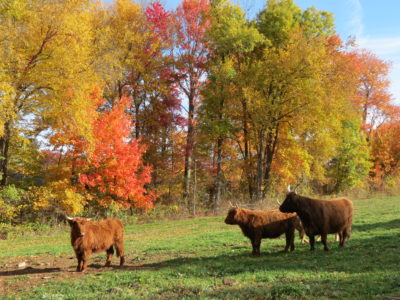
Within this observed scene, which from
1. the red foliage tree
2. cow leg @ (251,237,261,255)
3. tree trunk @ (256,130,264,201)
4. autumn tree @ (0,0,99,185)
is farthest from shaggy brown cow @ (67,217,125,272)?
tree trunk @ (256,130,264,201)

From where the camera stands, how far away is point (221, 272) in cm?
855

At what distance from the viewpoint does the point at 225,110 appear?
28.5 metres

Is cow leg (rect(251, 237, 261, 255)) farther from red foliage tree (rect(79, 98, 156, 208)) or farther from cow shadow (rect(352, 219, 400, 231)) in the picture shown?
red foliage tree (rect(79, 98, 156, 208))

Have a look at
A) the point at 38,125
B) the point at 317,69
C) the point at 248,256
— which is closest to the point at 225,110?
the point at 317,69

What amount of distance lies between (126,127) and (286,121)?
13590mm

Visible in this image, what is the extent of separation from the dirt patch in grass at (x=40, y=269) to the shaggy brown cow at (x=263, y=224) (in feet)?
10.2

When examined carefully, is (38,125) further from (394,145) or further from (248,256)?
(394,145)

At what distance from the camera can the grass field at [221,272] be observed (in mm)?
6501

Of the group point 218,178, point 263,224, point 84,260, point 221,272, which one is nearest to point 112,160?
point 218,178

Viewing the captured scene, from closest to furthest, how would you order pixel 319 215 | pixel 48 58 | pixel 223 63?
1. pixel 319 215
2. pixel 48 58
3. pixel 223 63

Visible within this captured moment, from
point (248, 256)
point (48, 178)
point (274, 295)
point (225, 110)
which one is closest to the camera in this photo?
point (274, 295)

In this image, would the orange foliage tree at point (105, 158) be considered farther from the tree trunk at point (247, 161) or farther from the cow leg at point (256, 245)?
the cow leg at point (256, 245)

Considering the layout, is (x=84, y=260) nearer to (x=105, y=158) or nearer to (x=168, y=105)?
(x=105, y=158)

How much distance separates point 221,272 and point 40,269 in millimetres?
5794
